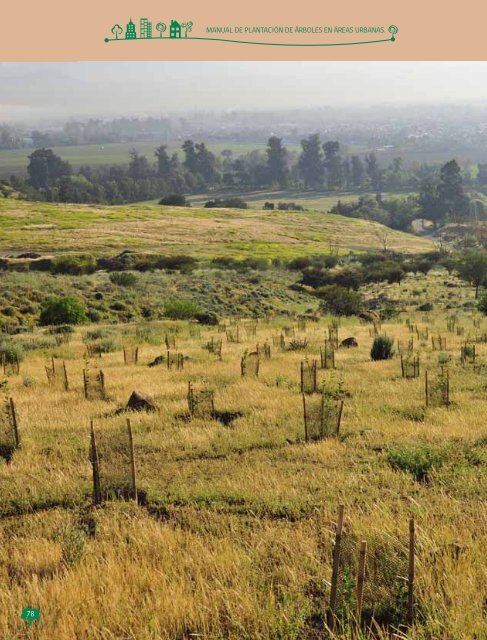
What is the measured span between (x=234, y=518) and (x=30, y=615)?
245 cm

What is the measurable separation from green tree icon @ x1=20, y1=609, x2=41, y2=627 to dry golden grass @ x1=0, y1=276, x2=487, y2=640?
0.24 feet

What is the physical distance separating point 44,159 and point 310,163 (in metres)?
86.3

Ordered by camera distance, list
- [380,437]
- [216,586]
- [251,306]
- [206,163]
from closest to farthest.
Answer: [216,586] → [380,437] → [251,306] → [206,163]

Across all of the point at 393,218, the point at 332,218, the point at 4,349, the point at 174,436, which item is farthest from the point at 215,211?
the point at 174,436

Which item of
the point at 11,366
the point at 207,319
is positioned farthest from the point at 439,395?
the point at 207,319

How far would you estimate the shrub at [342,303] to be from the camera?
37.8 m

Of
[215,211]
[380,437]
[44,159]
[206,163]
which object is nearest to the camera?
[380,437]

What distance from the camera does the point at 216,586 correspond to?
14.6 ft

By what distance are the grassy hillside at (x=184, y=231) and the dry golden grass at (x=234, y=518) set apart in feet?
190

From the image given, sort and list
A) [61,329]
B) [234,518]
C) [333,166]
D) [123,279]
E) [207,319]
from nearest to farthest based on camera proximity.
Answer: [234,518]
[61,329]
[207,319]
[123,279]
[333,166]

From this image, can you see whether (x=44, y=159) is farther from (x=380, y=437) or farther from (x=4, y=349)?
(x=380, y=437)

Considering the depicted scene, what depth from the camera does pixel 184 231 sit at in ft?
289

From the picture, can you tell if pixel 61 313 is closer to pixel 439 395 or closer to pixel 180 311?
pixel 180 311

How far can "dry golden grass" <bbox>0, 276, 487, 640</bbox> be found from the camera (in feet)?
13.3
